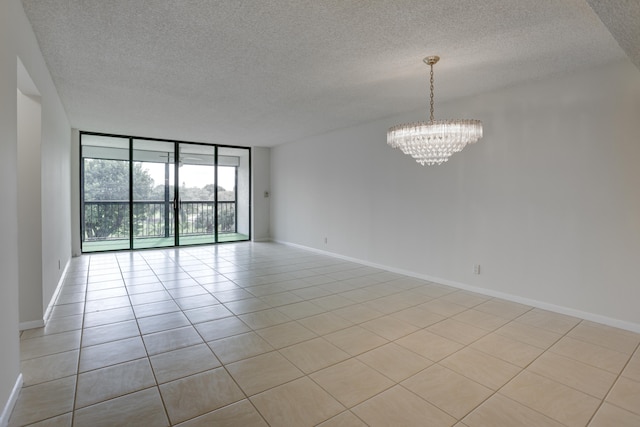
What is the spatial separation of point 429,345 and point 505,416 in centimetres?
84

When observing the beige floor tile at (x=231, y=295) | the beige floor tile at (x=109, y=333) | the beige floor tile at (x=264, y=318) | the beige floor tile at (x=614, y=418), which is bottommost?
the beige floor tile at (x=614, y=418)

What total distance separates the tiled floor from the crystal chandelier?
162 centimetres

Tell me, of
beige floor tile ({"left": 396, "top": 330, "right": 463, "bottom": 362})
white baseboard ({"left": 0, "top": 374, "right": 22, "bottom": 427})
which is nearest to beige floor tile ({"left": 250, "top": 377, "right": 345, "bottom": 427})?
beige floor tile ({"left": 396, "top": 330, "right": 463, "bottom": 362})

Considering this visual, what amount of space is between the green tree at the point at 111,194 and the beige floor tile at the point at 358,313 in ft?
19.0

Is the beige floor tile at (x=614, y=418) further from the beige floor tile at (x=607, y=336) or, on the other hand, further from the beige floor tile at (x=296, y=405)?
the beige floor tile at (x=296, y=405)

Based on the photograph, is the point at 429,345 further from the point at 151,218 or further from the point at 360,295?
the point at 151,218

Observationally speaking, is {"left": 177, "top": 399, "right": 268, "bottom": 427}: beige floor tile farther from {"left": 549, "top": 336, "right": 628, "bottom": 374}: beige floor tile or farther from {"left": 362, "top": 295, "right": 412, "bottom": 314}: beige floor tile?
{"left": 549, "top": 336, "right": 628, "bottom": 374}: beige floor tile

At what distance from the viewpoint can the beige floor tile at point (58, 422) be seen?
1629mm

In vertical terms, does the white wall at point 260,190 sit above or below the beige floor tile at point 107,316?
above

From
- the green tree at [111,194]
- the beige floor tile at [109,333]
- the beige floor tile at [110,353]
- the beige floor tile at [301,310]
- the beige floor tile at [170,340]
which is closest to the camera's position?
the beige floor tile at [110,353]

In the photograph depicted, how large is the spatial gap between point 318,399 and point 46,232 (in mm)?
3068

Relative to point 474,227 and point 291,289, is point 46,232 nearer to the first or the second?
point 291,289

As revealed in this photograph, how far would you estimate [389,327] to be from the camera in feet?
9.56

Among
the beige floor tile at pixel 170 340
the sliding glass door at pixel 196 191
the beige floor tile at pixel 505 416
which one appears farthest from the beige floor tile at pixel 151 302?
the sliding glass door at pixel 196 191
